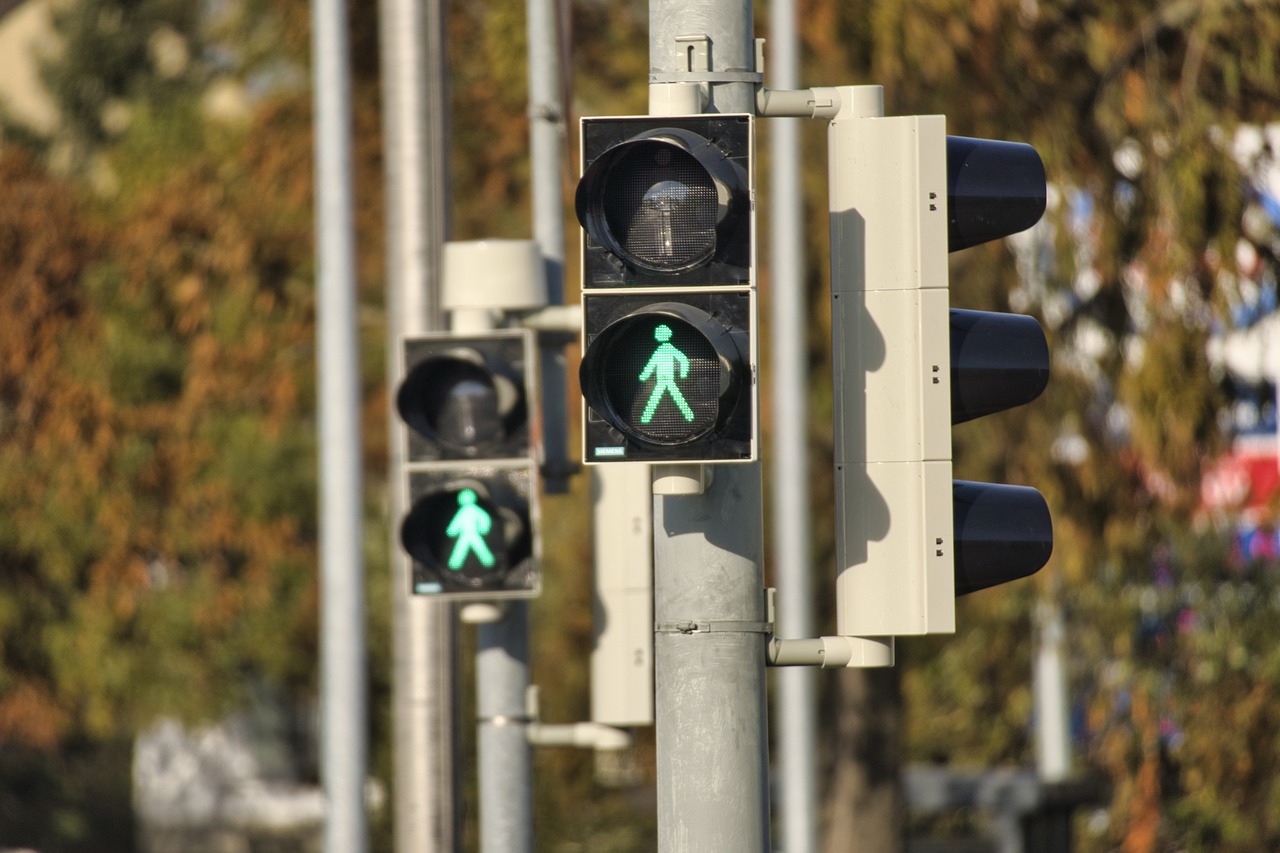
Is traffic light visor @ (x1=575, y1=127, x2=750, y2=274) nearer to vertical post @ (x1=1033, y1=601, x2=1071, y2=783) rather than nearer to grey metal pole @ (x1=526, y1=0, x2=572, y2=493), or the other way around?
grey metal pole @ (x1=526, y1=0, x2=572, y2=493)

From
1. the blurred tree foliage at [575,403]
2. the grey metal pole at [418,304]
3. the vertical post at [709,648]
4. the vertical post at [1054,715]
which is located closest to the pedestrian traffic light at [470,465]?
the grey metal pole at [418,304]

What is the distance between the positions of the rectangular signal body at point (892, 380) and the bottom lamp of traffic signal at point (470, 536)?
2.89 meters

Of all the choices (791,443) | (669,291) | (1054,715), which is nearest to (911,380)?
(669,291)

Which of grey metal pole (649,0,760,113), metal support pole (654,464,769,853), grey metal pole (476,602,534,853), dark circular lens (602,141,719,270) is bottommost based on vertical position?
grey metal pole (476,602,534,853)

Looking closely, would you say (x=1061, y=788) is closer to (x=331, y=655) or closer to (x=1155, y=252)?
(x=1155, y=252)

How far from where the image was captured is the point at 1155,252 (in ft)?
37.3

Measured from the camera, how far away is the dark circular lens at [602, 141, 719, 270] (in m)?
4.17

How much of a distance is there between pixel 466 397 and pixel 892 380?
319 cm

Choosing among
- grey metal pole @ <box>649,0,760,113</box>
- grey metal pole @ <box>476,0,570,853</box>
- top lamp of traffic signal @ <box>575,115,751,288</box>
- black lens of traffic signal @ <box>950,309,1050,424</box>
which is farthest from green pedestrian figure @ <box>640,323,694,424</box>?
grey metal pole @ <box>476,0,570,853</box>

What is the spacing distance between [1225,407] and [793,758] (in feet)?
11.0

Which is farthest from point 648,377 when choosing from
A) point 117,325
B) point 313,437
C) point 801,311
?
point 313,437

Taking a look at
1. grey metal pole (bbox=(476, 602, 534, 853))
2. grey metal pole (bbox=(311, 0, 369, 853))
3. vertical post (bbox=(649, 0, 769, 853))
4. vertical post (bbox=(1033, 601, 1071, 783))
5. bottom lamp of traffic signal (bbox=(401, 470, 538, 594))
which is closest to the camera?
vertical post (bbox=(649, 0, 769, 853))

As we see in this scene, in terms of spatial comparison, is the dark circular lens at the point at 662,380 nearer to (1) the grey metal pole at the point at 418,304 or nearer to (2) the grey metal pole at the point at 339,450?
(1) the grey metal pole at the point at 418,304

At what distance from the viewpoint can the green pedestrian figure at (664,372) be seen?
13.6 ft
